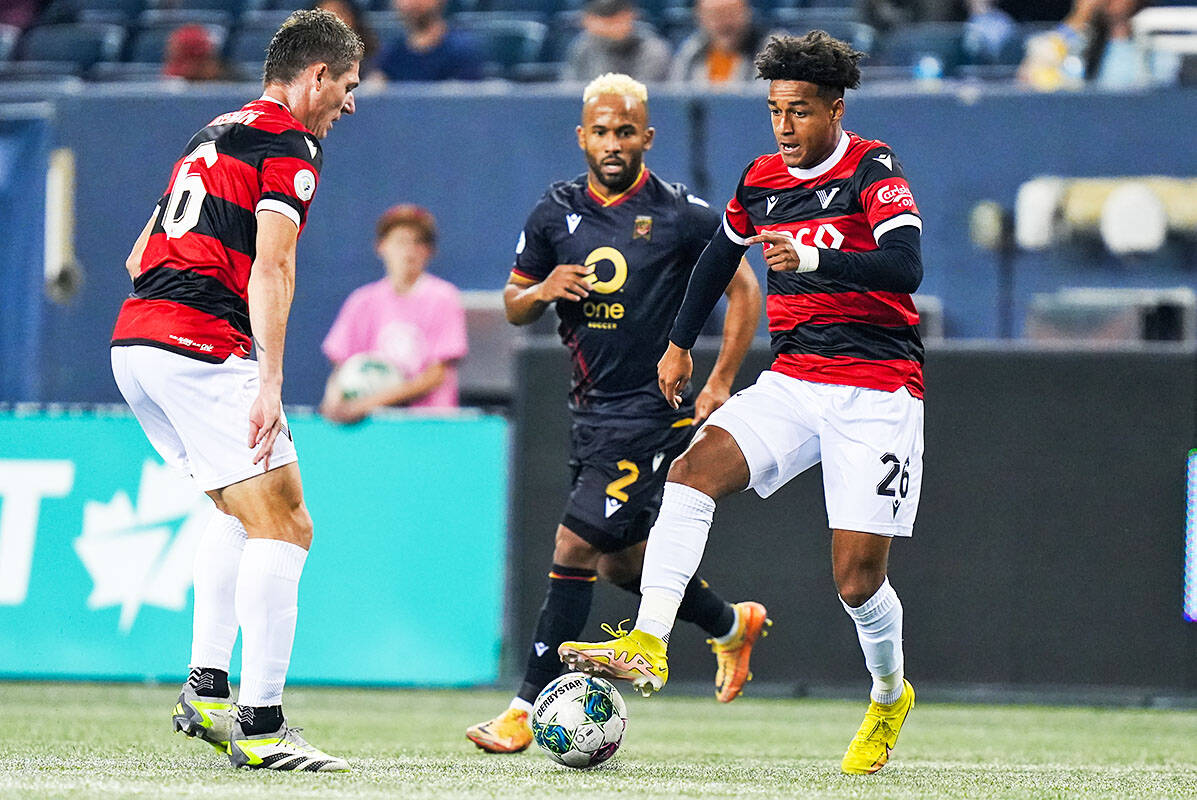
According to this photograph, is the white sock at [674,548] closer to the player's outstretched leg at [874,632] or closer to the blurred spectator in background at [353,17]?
the player's outstretched leg at [874,632]

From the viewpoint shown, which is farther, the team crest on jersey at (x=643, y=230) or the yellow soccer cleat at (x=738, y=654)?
the yellow soccer cleat at (x=738, y=654)

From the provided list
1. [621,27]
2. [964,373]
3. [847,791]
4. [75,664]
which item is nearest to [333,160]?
[621,27]

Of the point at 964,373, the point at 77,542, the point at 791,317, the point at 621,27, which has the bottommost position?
the point at 77,542

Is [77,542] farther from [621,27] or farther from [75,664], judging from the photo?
[621,27]

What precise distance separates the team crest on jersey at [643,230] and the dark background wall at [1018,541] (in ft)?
6.54

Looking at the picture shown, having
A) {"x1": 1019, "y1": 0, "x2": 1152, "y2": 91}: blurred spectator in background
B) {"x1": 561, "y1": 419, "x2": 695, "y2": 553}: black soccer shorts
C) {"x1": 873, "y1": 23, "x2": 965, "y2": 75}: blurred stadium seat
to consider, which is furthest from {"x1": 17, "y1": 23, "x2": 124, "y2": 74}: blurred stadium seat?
{"x1": 561, "y1": 419, "x2": 695, "y2": 553}: black soccer shorts

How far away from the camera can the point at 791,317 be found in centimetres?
547

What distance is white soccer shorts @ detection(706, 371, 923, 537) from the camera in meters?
5.27

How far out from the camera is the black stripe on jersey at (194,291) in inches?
198

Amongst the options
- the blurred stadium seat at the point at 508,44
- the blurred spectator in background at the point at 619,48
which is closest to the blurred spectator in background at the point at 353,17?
the blurred stadium seat at the point at 508,44

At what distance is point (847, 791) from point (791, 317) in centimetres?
153

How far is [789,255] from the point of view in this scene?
4.85 metres

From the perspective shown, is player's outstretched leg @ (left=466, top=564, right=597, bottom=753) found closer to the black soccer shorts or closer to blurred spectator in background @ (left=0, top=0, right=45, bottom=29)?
the black soccer shorts

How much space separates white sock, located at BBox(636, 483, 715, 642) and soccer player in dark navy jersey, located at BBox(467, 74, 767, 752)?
777mm
